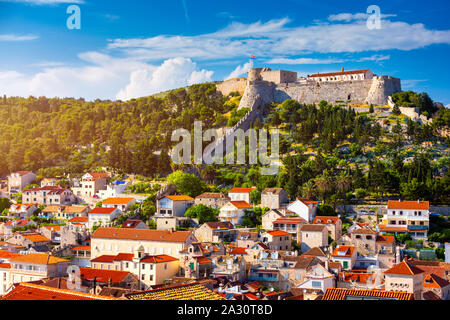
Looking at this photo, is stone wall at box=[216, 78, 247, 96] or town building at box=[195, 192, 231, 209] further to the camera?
stone wall at box=[216, 78, 247, 96]

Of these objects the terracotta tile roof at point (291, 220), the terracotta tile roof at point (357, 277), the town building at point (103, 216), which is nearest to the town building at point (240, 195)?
the terracotta tile roof at point (291, 220)

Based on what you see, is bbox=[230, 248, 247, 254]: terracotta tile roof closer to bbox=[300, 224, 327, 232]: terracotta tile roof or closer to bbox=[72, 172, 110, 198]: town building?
bbox=[300, 224, 327, 232]: terracotta tile roof

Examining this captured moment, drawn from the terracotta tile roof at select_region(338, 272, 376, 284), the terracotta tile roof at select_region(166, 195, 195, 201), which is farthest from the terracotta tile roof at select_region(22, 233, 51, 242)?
the terracotta tile roof at select_region(338, 272, 376, 284)

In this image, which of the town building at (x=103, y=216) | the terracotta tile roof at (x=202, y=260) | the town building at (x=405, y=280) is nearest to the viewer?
the town building at (x=405, y=280)

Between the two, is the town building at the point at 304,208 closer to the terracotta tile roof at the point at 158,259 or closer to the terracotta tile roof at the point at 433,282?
the terracotta tile roof at the point at 158,259
